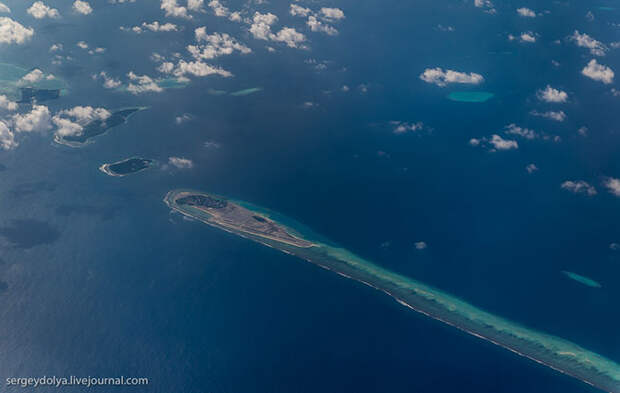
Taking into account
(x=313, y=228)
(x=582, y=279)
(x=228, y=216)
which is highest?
(x=582, y=279)

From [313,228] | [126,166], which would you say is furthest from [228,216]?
[126,166]

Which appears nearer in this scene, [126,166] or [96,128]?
[126,166]

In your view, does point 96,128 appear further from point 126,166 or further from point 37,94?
point 37,94

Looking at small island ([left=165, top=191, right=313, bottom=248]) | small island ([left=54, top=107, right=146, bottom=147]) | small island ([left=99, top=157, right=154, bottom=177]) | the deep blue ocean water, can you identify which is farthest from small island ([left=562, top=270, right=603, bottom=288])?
small island ([left=54, top=107, right=146, bottom=147])

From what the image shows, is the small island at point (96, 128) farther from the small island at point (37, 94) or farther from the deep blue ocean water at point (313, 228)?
the small island at point (37, 94)

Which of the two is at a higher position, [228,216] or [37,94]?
[37,94]

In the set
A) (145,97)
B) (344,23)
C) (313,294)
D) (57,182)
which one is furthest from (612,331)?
(344,23)

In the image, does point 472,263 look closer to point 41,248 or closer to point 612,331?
point 612,331

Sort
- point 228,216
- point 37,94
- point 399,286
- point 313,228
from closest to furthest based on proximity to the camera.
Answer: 1. point 399,286
2. point 313,228
3. point 228,216
4. point 37,94
